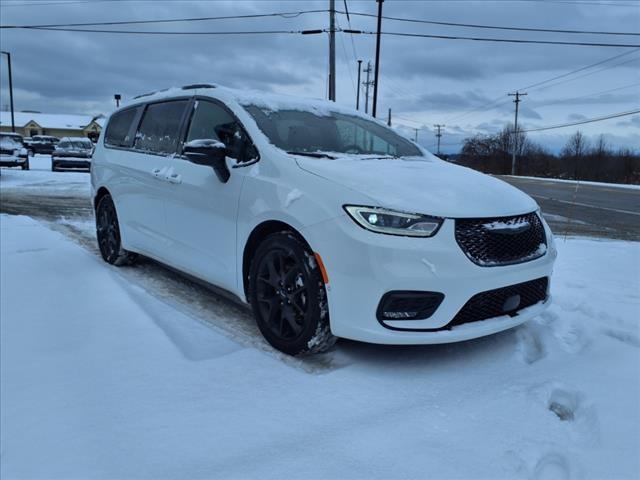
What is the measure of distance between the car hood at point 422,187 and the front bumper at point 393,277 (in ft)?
0.56

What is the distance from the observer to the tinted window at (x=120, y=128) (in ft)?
16.8

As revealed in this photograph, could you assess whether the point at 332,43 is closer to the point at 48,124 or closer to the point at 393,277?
the point at 393,277

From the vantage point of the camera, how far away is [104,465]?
200 cm

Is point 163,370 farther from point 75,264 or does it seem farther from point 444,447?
point 75,264

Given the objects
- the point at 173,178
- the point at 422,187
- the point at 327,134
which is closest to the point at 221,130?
the point at 173,178

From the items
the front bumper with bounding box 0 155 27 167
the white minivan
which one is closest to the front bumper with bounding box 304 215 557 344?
the white minivan

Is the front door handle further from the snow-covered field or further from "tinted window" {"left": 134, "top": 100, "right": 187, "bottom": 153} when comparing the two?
the snow-covered field

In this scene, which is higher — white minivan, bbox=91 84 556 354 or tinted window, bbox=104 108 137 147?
tinted window, bbox=104 108 137 147

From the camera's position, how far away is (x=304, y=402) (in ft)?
8.17

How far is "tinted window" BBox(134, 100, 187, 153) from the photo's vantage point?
4.22m

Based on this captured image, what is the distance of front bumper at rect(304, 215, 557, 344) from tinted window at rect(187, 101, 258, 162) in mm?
933

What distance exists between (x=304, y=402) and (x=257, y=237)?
3.73ft

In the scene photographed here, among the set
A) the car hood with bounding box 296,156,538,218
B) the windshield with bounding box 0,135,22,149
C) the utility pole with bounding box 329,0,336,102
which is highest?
the utility pole with bounding box 329,0,336,102

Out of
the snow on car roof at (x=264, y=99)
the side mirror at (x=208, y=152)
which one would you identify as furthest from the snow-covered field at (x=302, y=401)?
the snow on car roof at (x=264, y=99)
